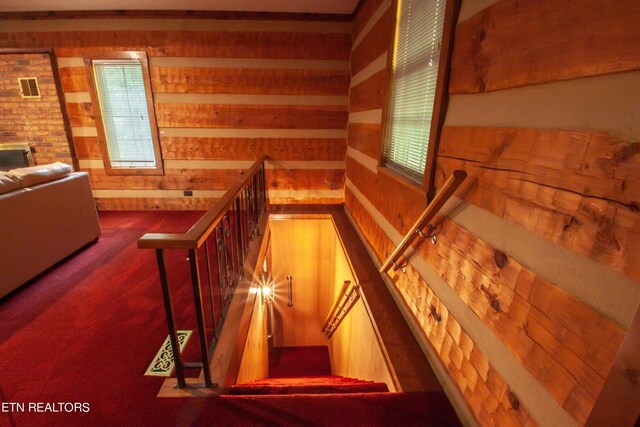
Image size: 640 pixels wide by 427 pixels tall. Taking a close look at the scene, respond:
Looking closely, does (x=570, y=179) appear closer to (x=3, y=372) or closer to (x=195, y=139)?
(x=3, y=372)

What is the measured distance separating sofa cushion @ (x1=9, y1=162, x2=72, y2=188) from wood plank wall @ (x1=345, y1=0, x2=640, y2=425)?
3101 millimetres

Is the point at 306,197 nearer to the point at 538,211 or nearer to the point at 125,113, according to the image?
the point at 125,113

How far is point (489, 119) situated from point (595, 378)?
885 millimetres

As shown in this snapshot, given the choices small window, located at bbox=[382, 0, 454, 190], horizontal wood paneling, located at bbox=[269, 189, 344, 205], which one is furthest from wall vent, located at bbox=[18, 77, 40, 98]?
small window, located at bbox=[382, 0, 454, 190]

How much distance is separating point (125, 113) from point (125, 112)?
1cm

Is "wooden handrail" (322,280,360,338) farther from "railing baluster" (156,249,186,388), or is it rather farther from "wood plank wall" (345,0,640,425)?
"railing baluster" (156,249,186,388)

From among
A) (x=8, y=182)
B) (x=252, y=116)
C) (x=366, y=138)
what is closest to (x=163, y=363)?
(x=8, y=182)

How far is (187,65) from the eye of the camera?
3912 millimetres

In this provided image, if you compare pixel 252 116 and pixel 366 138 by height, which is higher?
pixel 252 116

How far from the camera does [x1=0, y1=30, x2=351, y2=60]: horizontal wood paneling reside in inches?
Answer: 149

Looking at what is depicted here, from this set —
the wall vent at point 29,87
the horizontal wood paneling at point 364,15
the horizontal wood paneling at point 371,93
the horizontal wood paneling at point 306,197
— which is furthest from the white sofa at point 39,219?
the horizontal wood paneling at point 364,15

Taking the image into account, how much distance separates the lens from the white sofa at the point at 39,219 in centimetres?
221

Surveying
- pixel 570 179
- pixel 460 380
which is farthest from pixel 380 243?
pixel 570 179

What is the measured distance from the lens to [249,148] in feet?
13.9
